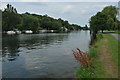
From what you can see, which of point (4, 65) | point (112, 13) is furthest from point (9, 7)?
point (4, 65)

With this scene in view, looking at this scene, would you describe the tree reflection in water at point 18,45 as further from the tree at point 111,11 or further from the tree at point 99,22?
the tree at point 111,11

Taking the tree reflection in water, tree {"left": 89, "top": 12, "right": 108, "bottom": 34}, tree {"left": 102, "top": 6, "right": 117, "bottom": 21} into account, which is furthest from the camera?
tree {"left": 102, "top": 6, "right": 117, "bottom": 21}

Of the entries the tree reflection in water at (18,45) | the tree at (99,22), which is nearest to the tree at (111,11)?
the tree at (99,22)

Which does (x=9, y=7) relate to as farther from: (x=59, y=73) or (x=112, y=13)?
(x=59, y=73)

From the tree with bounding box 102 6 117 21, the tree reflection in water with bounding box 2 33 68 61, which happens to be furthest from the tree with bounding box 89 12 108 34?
the tree with bounding box 102 6 117 21

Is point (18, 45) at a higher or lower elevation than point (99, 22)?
lower

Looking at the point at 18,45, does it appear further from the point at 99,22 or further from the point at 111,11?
the point at 111,11

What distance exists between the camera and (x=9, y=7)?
11806 centimetres

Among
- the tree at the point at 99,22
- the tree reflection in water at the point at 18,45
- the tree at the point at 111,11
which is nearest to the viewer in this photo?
the tree reflection in water at the point at 18,45

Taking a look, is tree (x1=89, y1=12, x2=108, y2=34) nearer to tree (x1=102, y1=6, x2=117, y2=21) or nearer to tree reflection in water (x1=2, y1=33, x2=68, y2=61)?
tree reflection in water (x1=2, y1=33, x2=68, y2=61)

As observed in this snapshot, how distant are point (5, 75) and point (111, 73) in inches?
282

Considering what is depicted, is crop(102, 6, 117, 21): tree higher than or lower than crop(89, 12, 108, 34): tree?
higher

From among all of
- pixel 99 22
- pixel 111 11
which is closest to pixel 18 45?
pixel 99 22

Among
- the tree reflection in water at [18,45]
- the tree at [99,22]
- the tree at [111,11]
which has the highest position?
the tree at [111,11]
